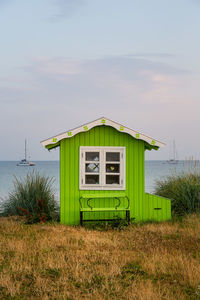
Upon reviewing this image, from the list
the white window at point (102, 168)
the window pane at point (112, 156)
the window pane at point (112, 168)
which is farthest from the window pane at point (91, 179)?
the window pane at point (112, 156)

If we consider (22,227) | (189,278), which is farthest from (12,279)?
(22,227)

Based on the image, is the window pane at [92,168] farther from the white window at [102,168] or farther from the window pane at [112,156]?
the window pane at [112,156]

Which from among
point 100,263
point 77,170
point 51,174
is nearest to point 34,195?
point 77,170

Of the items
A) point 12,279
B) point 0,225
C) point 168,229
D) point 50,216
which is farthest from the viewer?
point 50,216

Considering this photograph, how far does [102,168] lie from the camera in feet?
34.9

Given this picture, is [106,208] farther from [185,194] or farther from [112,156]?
[185,194]

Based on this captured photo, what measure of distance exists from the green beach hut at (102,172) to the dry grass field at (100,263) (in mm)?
969

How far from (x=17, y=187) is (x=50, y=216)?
1849mm

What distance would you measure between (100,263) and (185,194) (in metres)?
6.48

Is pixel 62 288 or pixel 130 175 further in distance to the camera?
pixel 130 175

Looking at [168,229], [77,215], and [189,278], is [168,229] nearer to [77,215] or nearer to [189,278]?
[77,215]

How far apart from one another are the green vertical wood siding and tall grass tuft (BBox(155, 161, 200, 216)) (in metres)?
1.79

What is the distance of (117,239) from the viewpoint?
857 centimetres

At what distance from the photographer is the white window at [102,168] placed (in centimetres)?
1059
